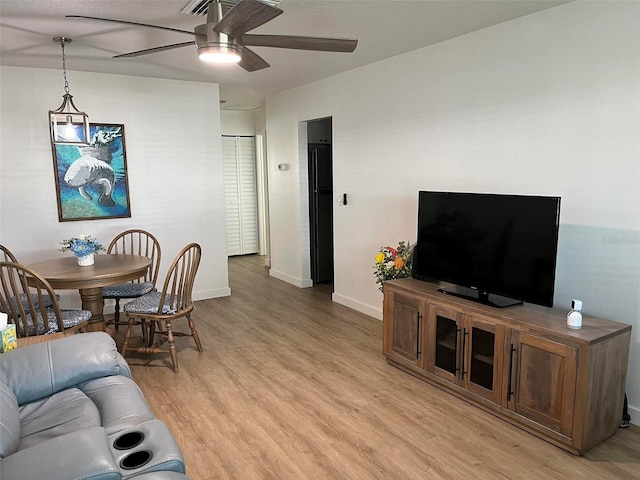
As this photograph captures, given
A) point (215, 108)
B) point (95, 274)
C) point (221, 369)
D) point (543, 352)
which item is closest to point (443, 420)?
point (543, 352)

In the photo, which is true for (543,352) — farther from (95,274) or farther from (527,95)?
(95,274)

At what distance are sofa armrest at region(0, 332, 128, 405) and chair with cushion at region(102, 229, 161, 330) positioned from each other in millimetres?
1477

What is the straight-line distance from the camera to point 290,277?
6.39 meters

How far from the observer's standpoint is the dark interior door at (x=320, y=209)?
600 cm

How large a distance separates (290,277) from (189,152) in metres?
2.09

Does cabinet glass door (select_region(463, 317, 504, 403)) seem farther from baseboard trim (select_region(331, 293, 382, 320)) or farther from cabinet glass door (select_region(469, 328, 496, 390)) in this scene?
baseboard trim (select_region(331, 293, 382, 320))

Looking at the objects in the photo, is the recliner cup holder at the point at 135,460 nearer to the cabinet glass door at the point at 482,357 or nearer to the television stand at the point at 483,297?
the cabinet glass door at the point at 482,357

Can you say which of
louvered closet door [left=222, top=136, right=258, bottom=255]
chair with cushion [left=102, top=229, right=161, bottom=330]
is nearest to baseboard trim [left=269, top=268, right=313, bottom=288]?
louvered closet door [left=222, top=136, right=258, bottom=255]

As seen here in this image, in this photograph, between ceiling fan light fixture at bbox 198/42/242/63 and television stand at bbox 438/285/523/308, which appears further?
television stand at bbox 438/285/523/308

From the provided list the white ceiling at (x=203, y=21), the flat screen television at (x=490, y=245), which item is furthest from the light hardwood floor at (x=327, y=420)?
the white ceiling at (x=203, y=21)

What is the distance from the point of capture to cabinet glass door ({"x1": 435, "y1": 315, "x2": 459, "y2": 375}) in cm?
313

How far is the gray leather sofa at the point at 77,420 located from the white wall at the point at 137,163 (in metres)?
2.77

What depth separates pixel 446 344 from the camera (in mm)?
3203

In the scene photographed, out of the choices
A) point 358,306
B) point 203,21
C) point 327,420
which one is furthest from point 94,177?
point 327,420
